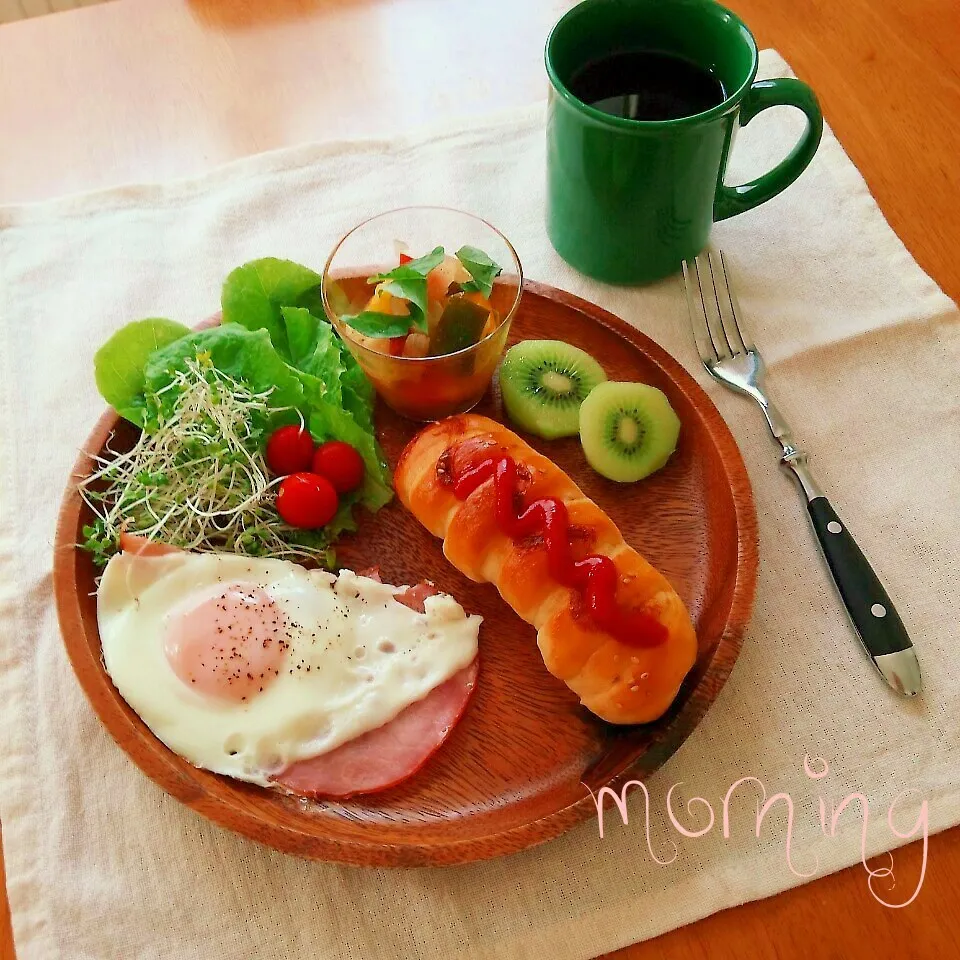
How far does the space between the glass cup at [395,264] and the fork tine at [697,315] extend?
495mm

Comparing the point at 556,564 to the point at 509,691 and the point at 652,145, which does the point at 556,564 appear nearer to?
the point at 509,691

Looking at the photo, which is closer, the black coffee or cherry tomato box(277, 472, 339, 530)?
cherry tomato box(277, 472, 339, 530)

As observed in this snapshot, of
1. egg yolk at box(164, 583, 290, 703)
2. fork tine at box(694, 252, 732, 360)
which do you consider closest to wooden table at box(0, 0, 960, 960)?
fork tine at box(694, 252, 732, 360)

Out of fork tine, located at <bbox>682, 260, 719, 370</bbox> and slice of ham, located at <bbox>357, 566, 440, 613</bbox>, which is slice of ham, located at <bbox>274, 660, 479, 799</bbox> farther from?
fork tine, located at <bbox>682, 260, 719, 370</bbox>

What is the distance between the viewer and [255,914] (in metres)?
1.60

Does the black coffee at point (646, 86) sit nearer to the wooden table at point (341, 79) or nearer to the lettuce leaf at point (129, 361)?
the wooden table at point (341, 79)

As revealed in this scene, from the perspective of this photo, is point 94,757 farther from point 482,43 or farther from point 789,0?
point 789,0

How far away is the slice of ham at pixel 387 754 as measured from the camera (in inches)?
64.7

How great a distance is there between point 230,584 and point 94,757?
0.40 m

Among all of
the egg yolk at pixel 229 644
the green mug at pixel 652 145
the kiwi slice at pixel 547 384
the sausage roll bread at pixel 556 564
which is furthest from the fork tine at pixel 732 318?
the egg yolk at pixel 229 644

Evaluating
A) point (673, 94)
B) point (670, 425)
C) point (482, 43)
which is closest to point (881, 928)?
point (670, 425)

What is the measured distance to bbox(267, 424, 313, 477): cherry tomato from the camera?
Answer: 2020mm

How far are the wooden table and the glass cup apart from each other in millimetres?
684

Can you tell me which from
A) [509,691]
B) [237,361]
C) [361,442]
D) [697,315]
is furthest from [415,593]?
[697,315]
